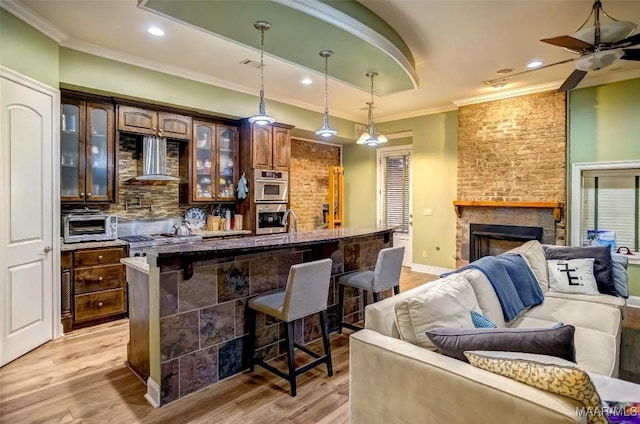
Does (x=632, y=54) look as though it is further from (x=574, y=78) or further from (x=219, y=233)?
(x=219, y=233)

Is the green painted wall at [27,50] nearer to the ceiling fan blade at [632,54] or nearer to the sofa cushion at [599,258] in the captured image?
the ceiling fan blade at [632,54]

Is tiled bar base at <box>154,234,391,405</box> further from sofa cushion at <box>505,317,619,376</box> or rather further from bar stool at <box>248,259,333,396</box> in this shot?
sofa cushion at <box>505,317,619,376</box>

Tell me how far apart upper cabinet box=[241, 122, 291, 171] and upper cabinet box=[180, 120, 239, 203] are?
0.21 m

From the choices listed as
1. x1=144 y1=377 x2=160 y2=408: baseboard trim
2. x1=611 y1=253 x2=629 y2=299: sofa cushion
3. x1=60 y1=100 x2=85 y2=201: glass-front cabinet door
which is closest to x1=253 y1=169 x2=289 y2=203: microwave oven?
x1=60 y1=100 x2=85 y2=201: glass-front cabinet door

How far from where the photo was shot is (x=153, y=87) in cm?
424

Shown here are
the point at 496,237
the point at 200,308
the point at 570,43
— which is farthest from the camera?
the point at 496,237

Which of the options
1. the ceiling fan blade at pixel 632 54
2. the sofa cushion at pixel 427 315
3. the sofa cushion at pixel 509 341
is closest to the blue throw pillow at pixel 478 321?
the sofa cushion at pixel 427 315

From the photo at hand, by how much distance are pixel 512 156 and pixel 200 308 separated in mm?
5102

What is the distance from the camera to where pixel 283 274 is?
3080 mm

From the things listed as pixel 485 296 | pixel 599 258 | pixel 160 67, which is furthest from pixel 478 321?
pixel 160 67

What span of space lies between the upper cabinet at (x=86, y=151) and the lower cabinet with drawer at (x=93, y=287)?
0.68 m

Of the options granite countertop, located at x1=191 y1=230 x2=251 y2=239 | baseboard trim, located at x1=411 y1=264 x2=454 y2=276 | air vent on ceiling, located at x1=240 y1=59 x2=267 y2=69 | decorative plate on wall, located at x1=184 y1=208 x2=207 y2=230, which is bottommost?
baseboard trim, located at x1=411 y1=264 x2=454 y2=276

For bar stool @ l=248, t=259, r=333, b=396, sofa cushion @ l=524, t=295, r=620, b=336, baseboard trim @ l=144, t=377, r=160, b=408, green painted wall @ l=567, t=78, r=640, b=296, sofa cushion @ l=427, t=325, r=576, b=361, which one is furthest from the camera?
green painted wall @ l=567, t=78, r=640, b=296

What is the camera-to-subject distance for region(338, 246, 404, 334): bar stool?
126 inches
